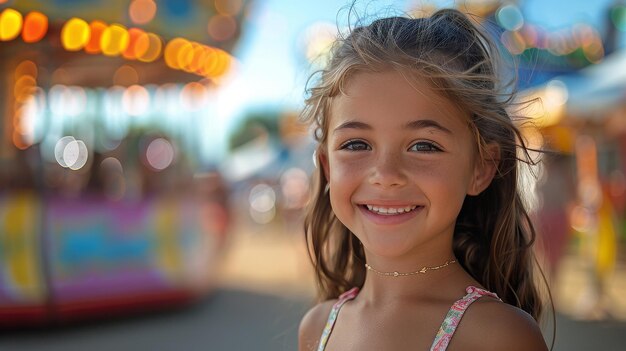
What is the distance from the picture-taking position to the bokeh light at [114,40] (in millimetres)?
4957

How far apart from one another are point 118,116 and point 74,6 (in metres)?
2.06

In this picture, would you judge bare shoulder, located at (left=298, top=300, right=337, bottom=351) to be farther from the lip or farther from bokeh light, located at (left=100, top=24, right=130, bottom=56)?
bokeh light, located at (left=100, top=24, right=130, bottom=56)

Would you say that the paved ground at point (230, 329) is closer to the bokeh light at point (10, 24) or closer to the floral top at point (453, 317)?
the bokeh light at point (10, 24)

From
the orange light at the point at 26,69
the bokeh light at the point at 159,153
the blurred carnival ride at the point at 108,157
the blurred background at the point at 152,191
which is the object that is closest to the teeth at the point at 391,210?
the blurred background at the point at 152,191

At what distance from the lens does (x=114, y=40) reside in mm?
5062

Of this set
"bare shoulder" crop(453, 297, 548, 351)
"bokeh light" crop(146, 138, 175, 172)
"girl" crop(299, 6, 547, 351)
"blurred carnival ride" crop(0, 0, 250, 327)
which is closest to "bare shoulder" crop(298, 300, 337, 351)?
"girl" crop(299, 6, 547, 351)

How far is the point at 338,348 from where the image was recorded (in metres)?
1.21

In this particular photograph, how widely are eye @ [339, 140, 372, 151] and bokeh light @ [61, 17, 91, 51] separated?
3.98 metres

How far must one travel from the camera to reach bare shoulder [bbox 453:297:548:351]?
102 centimetres

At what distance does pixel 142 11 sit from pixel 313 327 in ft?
14.0

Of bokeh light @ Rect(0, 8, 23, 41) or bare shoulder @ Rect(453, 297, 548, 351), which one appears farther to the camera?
bokeh light @ Rect(0, 8, 23, 41)

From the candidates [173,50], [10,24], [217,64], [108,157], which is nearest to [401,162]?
[10,24]

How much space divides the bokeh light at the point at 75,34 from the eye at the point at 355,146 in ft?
13.1

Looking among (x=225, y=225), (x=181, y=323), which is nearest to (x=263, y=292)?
(x=225, y=225)
